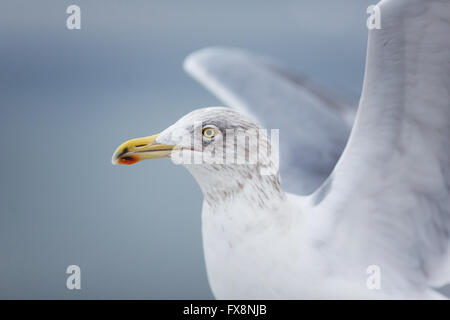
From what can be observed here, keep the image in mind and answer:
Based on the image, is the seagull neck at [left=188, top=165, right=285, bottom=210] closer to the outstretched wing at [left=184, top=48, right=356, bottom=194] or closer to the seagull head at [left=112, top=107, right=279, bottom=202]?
the seagull head at [left=112, top=107, right=279, bottom=202]

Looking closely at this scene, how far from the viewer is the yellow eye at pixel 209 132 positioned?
1.08 metres

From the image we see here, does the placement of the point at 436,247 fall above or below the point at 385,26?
below

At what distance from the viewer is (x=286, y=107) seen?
1.91m

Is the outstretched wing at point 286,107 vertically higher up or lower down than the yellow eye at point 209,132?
higher up

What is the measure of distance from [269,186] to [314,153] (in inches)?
24.7

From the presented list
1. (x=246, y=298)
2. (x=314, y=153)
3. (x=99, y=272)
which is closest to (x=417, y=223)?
(x=246, y=298)

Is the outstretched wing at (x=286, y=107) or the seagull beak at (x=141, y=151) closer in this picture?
the seagull beak at (x=141, y=151)

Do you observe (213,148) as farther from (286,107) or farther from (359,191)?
(286,107)

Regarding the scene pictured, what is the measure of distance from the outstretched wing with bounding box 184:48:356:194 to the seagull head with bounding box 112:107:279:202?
17.4 inches

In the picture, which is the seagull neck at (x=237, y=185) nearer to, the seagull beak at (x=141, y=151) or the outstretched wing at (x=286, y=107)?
the seagull beak at (x=141, y=151)

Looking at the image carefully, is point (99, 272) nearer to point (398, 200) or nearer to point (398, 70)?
point (398, 200)

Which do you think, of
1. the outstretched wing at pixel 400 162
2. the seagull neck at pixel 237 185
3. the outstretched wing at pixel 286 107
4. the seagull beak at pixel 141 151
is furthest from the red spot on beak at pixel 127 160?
the outstretched wing at pixel 286 107

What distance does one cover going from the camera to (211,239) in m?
1.14

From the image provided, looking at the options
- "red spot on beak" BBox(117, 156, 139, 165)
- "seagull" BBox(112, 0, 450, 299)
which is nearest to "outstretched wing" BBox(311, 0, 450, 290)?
"seagull" BBox(112, 0, 450, 299)
